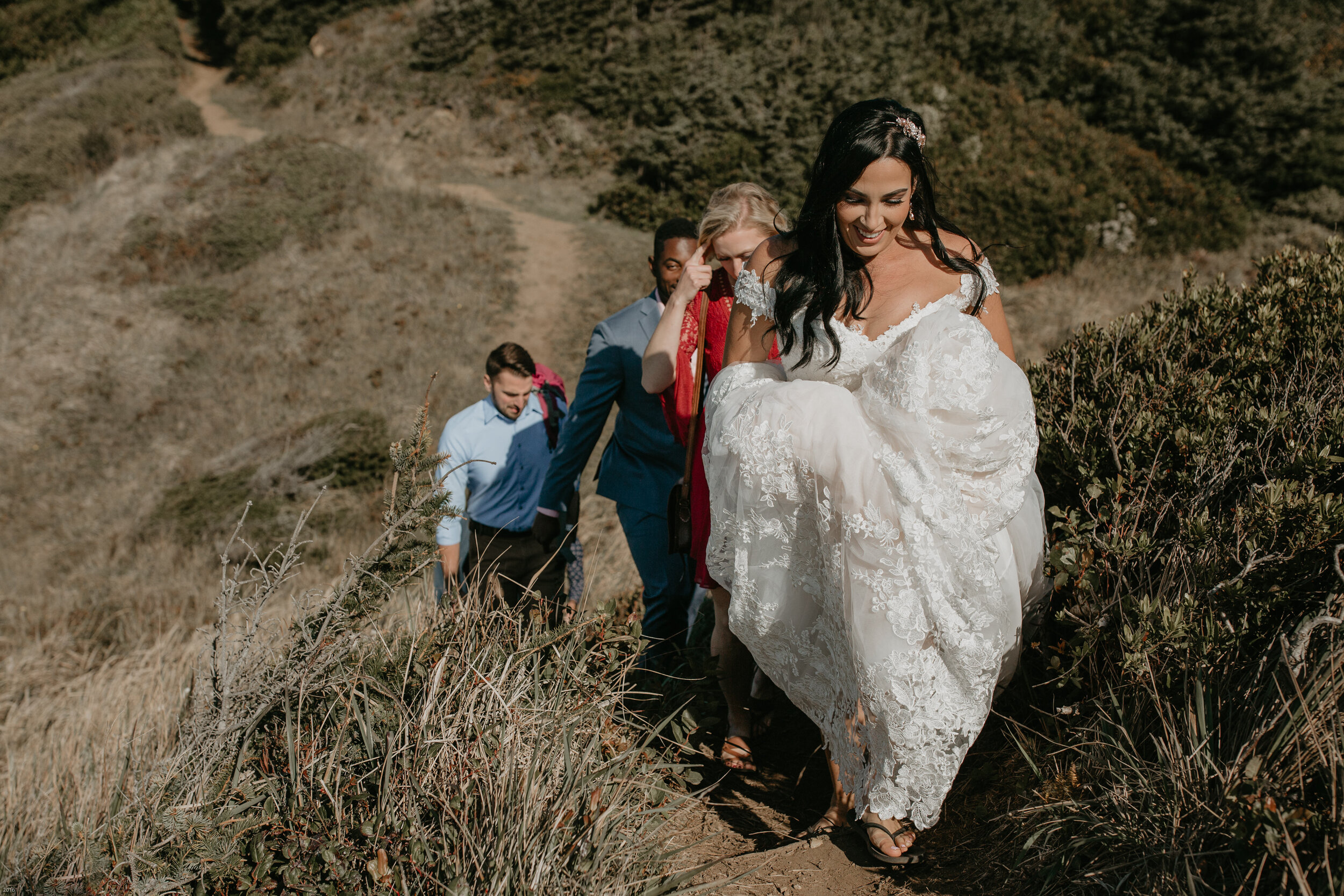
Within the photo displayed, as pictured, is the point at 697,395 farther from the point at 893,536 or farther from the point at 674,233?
the point at 893,536

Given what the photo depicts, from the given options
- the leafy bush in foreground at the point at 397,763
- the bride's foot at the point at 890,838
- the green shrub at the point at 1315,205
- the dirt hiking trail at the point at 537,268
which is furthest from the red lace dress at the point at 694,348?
the green shrub at the point at 1315,205

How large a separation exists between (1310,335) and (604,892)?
3089mm

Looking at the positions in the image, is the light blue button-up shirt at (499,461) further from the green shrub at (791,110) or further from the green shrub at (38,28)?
the green shrub at (38,28)

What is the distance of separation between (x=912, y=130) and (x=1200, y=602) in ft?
4.96

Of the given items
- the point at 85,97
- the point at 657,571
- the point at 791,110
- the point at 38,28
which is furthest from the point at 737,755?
the point at 38,28

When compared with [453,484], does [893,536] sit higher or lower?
higher

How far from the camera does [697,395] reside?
3090 mm

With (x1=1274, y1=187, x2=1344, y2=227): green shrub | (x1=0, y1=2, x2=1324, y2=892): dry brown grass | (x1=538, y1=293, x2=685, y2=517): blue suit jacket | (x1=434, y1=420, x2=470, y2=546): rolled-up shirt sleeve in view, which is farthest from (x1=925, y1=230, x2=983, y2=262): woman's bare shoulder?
(x1=1274, y1=187, x2=1344, y2=227): green shrub

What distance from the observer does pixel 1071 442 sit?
295cm

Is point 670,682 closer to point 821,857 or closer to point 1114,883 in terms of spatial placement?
point 821,857

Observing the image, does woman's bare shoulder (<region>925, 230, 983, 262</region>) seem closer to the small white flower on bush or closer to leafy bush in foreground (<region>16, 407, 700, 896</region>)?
leafy bush in foreground (<region>16, 407, 700, 896</region>)

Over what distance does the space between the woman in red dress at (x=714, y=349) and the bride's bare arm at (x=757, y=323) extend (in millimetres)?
209

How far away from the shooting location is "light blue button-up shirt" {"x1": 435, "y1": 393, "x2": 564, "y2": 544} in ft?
14.0

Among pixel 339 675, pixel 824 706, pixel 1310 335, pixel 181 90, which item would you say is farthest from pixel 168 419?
pixel 181 90
